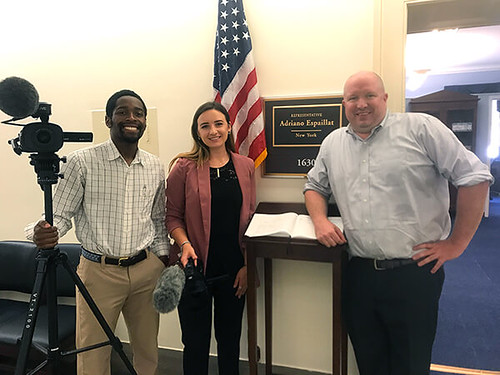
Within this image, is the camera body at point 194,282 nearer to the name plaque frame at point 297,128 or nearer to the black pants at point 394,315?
the black pants at point 394,315

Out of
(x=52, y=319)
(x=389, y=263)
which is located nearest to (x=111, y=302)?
(x=52, y=319)

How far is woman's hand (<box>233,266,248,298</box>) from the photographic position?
1.81m

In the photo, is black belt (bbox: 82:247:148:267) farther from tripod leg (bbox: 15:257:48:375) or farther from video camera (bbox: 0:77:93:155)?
video camera (bbox: 0:77:93:155)

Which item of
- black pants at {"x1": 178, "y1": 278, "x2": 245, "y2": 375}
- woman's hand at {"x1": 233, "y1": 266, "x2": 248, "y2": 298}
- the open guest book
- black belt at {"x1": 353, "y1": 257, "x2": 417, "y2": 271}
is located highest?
A: the open guest book

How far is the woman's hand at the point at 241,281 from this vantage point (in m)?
1.81

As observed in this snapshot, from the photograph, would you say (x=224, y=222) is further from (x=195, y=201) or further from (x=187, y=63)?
(x=187, y=63)

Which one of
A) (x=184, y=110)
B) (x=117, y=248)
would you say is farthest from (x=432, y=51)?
(x=117, y=248)

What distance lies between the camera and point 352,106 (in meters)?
1.57

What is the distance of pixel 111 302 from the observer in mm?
1647

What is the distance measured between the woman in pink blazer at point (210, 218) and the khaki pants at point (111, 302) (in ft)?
0.55

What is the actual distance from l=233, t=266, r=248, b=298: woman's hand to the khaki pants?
373mm

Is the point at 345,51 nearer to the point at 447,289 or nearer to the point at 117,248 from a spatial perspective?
the point at 117,248

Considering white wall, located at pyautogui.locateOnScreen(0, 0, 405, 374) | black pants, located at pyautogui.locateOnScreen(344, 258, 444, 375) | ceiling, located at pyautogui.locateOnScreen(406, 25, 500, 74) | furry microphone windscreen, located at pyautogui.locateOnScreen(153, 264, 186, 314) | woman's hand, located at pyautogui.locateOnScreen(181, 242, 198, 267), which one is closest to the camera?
furry microphone windscreen, located at pyautogui.locateOnScreen(153, 264, 186, 314)

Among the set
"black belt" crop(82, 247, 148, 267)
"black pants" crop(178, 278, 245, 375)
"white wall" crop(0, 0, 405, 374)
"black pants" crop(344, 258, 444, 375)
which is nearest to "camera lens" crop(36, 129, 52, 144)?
"black belt" crop(82, 247, 148, 267)
